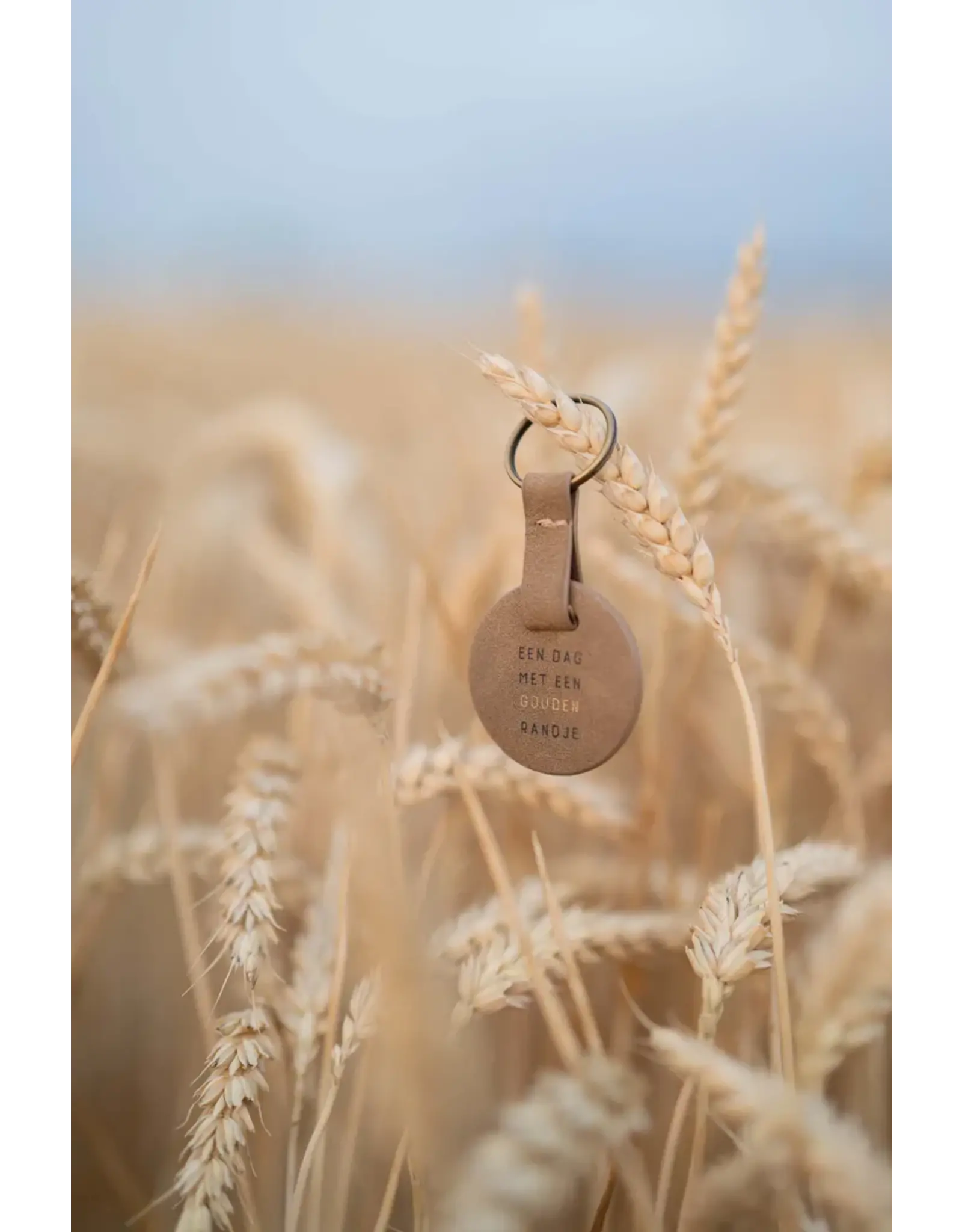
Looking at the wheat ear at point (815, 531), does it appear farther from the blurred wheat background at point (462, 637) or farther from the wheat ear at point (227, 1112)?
the wheat ear at point (227, 1112)

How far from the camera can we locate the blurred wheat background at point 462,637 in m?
0.84

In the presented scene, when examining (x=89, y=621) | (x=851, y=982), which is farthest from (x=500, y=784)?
(x=89, y=621)

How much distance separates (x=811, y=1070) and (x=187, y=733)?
64 centimetres

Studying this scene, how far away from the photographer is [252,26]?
964mm

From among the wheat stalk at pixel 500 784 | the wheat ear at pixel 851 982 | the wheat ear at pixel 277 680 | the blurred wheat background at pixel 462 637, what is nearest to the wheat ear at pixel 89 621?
the blurred wheat background at pixel 462 637

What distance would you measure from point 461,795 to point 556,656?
200mm

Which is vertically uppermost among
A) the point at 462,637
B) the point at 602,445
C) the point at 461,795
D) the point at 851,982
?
the point at 602,445

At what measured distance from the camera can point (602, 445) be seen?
0.78m

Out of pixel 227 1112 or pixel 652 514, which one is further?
pixel 227 1112

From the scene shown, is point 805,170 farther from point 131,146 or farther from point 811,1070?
point 811,1070

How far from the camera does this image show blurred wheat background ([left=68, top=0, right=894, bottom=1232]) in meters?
0.84

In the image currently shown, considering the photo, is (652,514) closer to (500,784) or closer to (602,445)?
(602,445)
